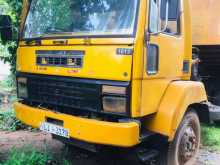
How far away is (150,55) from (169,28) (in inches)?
25.0

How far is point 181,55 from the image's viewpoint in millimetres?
4457

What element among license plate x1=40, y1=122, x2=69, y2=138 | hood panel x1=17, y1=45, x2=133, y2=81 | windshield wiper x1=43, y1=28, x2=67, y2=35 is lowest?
license plate x1=40, y1=122, x2=69, y2=138

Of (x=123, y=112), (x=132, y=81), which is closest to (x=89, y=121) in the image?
(x=123, y=112)

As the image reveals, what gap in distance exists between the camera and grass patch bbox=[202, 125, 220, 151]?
19.5ft

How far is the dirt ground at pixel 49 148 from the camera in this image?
497 centimetres

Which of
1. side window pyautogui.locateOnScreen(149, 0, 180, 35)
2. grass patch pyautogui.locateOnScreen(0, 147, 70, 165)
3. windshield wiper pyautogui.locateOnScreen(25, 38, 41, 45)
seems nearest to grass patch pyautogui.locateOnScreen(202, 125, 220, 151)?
side window pyautogui.locateOnScreen(149, 0, 180, 35)

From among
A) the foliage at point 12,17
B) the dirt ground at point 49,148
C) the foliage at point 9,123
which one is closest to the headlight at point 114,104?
the dirt ground at point 49,148

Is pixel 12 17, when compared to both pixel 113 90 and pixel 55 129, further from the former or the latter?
pixel 113 90

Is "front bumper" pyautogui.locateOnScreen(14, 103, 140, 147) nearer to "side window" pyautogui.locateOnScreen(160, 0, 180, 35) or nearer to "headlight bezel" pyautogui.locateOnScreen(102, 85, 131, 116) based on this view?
"headlight bezel" pyautogui.locateOnScreen(102, 85, 131, 116)

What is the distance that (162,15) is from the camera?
3863mm

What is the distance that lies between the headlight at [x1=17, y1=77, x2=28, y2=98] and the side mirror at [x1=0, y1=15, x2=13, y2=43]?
0.61 metres

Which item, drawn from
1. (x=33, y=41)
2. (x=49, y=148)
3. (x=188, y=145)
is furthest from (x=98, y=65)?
(x=49, y=148)

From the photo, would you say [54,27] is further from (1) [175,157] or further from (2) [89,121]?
(1) [175,157]

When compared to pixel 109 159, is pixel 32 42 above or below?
above
